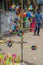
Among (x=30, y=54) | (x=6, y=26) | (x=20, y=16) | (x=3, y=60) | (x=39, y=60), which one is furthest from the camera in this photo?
(x=6, y=26)

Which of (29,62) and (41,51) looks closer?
(29,62)

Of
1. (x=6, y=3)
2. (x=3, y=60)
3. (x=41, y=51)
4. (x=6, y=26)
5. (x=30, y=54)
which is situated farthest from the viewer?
(x=6, y=3)

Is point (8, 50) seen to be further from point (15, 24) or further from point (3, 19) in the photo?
point (3, 19)

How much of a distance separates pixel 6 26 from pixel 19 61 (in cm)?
619

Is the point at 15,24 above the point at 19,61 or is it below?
above

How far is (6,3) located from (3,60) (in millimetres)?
11553

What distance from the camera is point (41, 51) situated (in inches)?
440

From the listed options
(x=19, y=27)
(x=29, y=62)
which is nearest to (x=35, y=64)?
(x=29, y=62)

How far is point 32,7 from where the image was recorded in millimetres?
8711

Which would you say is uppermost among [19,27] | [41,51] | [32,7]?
[32,7]

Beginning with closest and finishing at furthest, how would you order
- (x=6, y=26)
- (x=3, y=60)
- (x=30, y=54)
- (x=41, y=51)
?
(x=3, y=60) < (x=30, y=54) < (x=41, y=51) < (x=6, y=26)

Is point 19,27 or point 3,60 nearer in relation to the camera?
point 3,60

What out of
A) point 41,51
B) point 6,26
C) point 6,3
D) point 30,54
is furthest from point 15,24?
point 6,3

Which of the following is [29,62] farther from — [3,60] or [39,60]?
[3,60]
